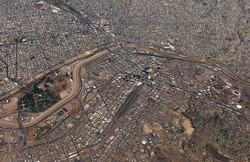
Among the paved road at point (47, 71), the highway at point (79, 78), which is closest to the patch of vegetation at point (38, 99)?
the highway at point (79, 78)

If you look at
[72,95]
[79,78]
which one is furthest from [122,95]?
[72,95]

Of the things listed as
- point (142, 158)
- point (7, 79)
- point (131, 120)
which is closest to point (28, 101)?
point (7, 79)

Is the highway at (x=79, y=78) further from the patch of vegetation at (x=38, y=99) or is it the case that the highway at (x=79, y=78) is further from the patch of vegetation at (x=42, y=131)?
the patch of vegetation at (x=42, y=131)

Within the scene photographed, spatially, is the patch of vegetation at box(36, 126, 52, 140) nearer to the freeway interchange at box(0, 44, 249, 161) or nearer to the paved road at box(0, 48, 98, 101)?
the freeway interchange at box(0, 44, 249, 161)

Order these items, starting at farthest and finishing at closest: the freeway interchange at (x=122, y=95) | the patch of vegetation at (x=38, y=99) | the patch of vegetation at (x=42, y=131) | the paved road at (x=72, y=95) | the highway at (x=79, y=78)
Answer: the patch of vegetation at (x=38, y=99) → the highway at (x=79, y=78) → the paved road at (x=72, y=95) → the freeway interchange at (x=122, y=95) → the patch of vegetation at (x=42, y=131)

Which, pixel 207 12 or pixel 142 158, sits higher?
pixel 207 12

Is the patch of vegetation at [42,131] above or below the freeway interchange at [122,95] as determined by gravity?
below

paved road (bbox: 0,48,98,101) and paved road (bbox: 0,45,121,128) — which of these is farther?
paved road (bbox: 0,48,98,101)

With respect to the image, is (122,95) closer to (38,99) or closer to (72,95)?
(72,95)

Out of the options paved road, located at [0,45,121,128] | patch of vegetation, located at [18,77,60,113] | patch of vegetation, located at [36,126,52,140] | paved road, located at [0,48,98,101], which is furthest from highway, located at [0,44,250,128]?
patch of vegetation, located at [36,126,52,140]

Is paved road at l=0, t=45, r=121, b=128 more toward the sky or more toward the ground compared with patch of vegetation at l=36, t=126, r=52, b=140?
more toward the sky

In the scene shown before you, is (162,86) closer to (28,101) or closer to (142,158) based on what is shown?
(142,158)
